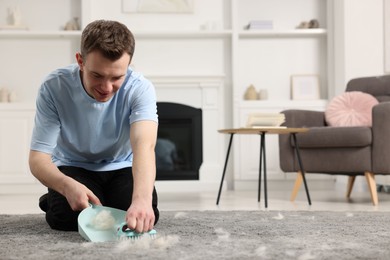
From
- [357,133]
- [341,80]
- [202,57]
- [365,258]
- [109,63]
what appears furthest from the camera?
[202,57]

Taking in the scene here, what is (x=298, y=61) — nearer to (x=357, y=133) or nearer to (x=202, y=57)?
(x=202, y=57)

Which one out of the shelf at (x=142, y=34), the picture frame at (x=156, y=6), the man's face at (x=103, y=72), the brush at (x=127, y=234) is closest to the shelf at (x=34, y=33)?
the shelf at (x=142, y=34)

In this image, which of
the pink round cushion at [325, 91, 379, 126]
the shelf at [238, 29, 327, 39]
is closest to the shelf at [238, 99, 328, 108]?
the shelf at [238, 29, 327, 39]

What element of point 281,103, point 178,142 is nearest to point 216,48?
point 281,103

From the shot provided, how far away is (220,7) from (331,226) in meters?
3.93

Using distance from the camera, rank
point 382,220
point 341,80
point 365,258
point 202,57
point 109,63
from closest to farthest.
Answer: point 365,258 < point 109,63 < point 382,220 < point 341,80 < point 202,57

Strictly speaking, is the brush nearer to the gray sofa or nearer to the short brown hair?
the short brown hair

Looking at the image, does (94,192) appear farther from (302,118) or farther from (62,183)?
(302,118)

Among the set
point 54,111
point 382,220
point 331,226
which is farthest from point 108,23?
point 382,220

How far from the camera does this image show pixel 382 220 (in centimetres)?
251

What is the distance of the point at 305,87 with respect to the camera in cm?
584

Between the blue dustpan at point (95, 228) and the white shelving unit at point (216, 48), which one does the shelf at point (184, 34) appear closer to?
the white shelving unit at point (216, 48)

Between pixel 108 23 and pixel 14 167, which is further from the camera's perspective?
pixel 14 167

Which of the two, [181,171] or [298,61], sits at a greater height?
[298,61]
